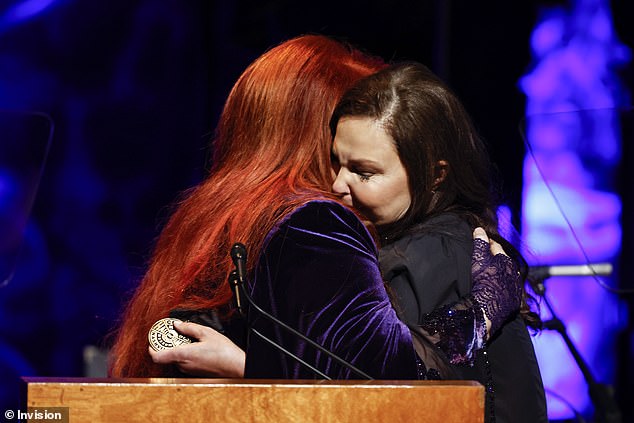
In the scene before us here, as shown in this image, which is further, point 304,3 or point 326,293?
point 304,3

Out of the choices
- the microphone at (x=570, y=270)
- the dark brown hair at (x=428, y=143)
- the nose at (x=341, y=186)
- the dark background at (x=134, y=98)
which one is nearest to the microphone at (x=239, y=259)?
the nose at (x=341, y=186)

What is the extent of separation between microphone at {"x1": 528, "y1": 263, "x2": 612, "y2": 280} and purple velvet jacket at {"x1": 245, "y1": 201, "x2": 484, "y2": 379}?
1232 mm

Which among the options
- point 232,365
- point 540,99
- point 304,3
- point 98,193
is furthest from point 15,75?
point 232,365

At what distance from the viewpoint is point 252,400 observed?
1.35 m

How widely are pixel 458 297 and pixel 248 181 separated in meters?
0.45

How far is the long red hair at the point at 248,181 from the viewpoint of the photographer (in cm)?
179

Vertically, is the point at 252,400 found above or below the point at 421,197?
below

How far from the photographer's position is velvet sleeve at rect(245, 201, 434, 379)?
1.61m

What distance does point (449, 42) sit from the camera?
381 cm

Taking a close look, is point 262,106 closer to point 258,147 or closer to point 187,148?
point 258,147

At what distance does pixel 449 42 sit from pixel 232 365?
7.90 ft

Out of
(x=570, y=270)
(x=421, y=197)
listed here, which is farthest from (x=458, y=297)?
(x=570, y=270)

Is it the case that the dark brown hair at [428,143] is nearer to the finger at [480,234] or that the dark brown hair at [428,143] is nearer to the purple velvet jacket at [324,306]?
the finger at [480,234]

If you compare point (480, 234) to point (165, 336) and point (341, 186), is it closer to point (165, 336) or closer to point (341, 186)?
point (341, 186)
